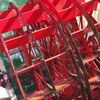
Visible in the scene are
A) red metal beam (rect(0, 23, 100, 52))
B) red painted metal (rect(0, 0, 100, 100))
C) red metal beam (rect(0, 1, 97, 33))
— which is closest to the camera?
red painted metal (rect(0, 0, 100, 100))

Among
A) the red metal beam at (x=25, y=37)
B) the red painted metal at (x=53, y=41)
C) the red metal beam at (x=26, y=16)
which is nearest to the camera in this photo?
the red painted metal at (x=53, y=41)

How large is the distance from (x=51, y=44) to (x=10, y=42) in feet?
4.52

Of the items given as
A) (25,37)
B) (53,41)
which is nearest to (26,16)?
(25,37)

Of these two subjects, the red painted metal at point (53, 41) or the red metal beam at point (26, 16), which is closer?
the red painted metal at point (53, 41)

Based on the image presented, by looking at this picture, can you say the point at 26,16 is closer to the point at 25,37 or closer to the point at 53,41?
the point at 25,37

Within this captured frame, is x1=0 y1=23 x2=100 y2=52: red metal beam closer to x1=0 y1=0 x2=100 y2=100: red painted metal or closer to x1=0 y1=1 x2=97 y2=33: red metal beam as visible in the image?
x1=0 y1=0 x2=100 y2=100: red painted metal

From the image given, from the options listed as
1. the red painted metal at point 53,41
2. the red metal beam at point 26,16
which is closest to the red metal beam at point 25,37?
the red painted metal at point 53,41

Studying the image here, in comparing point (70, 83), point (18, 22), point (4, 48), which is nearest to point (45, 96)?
point (70, 83)

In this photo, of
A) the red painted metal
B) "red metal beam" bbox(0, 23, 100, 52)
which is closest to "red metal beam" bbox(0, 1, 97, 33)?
the red painted metal

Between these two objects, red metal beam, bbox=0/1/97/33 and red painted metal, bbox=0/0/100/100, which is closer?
red painted metal, bbox=0/0/100/100

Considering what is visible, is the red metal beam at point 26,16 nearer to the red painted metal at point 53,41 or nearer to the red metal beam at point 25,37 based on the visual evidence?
the red painted metal at point 53,41

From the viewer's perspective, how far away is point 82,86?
4727 mm

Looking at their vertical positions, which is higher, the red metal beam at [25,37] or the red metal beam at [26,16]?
the red metal beam at [26,16]

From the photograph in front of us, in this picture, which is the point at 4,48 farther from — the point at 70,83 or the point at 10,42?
the point at 70,83
